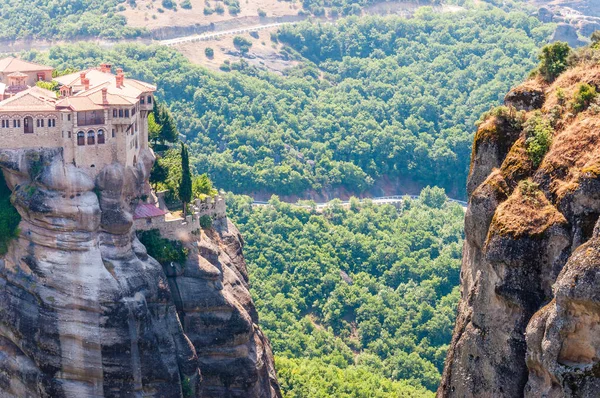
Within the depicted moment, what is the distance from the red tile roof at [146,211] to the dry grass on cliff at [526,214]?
4144 centimetres

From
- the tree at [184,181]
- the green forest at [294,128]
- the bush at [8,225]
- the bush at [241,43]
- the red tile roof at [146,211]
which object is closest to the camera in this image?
the bush at [8,225]

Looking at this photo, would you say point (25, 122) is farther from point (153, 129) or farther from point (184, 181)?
point (153, 129)

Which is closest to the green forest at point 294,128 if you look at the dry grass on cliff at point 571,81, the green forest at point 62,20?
the green forest at point 62,20

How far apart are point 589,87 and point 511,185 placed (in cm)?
444

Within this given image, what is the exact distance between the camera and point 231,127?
169 metres

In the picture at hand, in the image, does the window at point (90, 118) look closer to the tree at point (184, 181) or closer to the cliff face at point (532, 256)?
the tree at point (184, 181)

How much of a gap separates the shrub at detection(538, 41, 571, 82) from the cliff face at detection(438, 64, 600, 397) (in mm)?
1309

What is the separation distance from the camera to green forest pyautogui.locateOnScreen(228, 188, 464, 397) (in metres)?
114

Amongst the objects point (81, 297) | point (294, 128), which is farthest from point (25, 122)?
point (294, 128)

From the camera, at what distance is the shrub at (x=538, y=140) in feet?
143

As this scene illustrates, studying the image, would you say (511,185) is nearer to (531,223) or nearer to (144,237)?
(531,223)

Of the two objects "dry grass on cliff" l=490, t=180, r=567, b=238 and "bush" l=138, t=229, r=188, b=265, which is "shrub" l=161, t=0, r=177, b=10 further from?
"dry grass on cliff" l=490, t=180, r=567, b=238

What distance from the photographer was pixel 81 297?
7406cm

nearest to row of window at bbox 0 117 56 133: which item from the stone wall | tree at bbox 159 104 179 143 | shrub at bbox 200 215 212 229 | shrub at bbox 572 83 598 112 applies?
the stone wall
